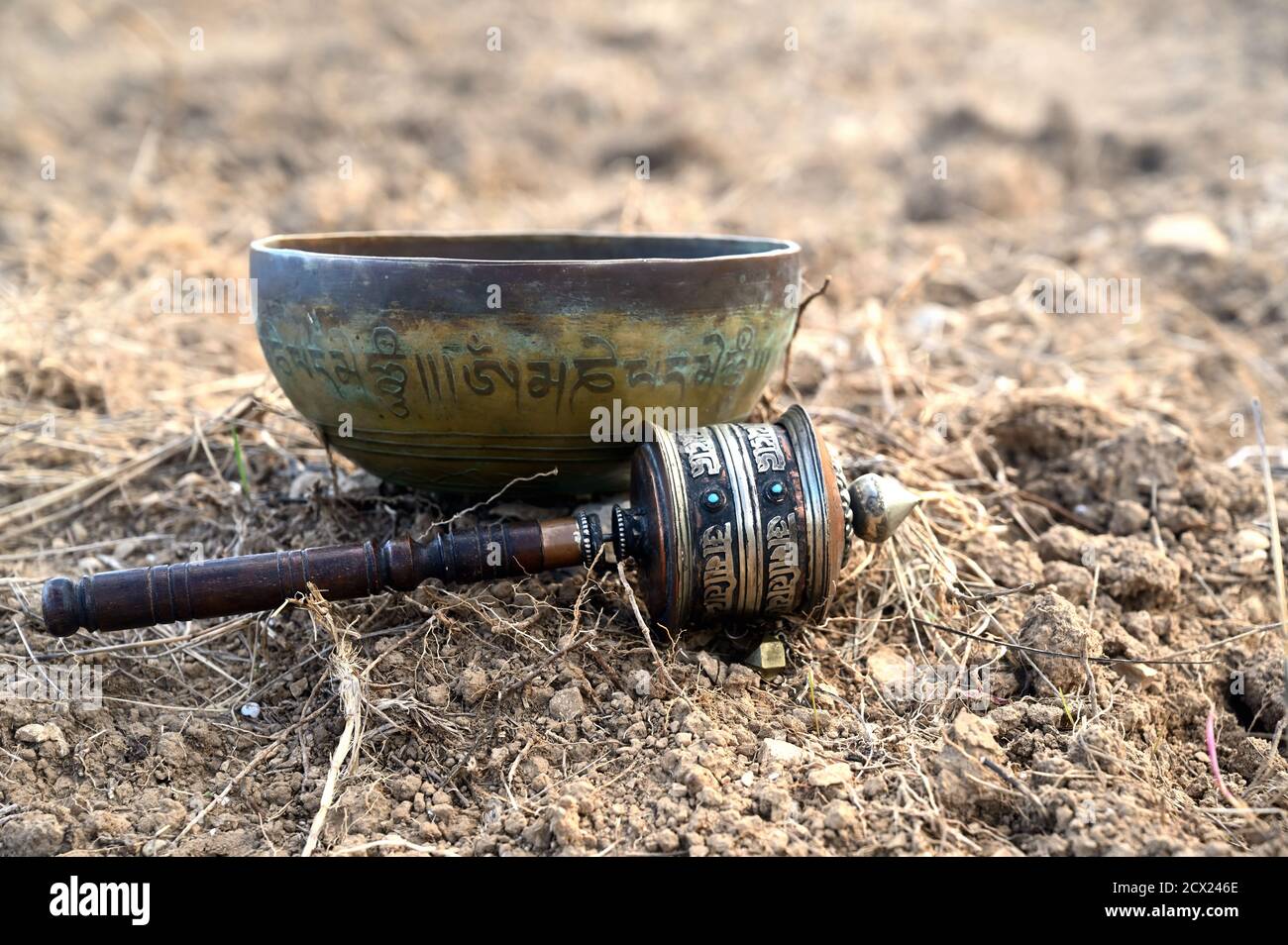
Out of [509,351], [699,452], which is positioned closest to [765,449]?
[699,452]

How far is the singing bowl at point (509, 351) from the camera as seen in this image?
2297mm

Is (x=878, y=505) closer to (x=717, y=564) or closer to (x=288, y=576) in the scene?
(x=717, y=564)

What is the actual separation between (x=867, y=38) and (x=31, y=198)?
23.4 feet

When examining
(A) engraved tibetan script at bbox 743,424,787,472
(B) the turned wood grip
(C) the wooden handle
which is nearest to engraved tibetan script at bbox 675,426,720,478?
(A) engraved tibetan script at bbox 743,424,787,472

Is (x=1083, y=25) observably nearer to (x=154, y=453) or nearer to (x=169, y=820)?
(x=154, y=453)

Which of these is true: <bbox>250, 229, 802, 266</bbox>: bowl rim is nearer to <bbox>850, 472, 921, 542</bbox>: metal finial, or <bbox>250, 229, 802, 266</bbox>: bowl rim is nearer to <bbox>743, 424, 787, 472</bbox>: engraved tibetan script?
<bbox>743, 424, 787, 472</bbox>: engraved tibetan script

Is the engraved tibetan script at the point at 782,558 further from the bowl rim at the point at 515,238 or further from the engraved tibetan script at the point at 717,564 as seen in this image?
the bowl rim at the point at 515,238

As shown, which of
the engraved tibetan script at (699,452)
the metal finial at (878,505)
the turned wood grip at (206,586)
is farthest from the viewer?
the metal finial at (878,505)

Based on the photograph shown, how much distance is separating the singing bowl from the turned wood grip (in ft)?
1.04

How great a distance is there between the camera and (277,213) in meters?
6.69

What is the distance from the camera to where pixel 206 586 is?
2.23m

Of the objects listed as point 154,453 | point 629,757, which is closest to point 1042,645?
point 629,757

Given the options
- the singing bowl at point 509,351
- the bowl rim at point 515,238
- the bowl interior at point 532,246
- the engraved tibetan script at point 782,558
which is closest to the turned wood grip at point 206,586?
the singing bowl at point 509,351

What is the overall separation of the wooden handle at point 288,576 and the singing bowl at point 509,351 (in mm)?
220
